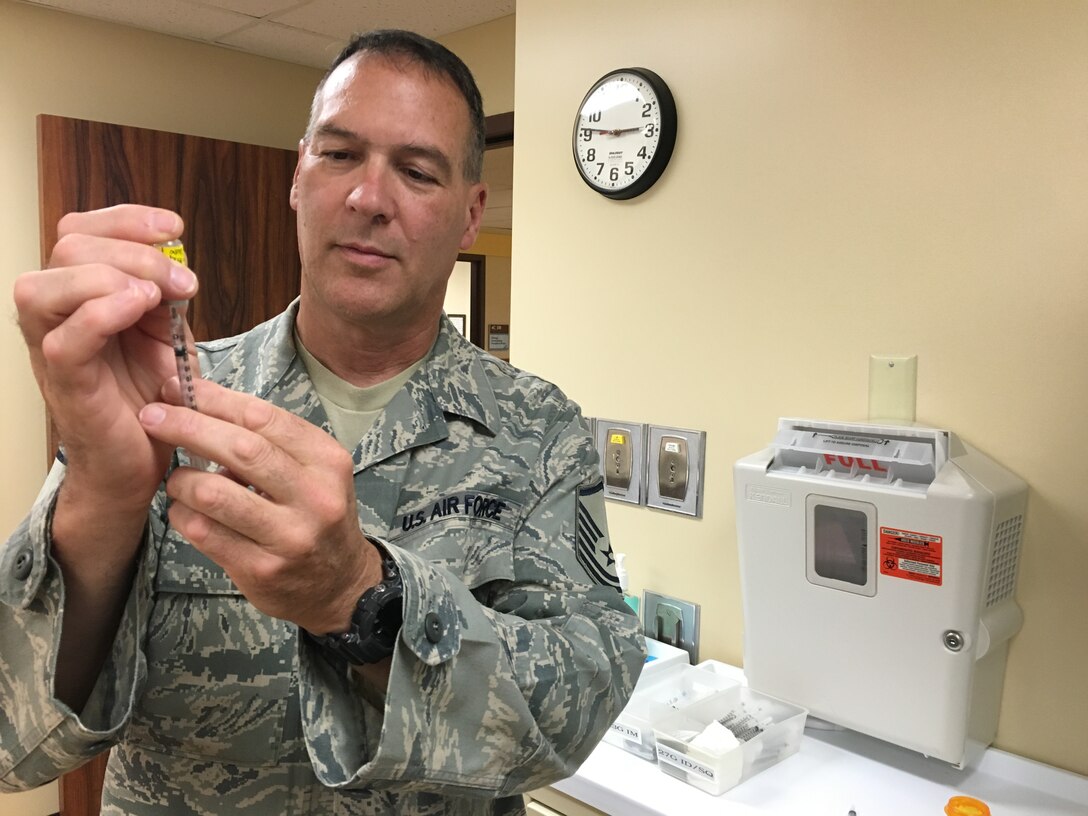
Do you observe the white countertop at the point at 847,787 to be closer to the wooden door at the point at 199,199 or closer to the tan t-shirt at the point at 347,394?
the tan t-shirt at the point at 347,394

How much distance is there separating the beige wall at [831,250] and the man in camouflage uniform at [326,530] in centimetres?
69

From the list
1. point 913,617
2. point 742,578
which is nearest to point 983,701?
point 913,617

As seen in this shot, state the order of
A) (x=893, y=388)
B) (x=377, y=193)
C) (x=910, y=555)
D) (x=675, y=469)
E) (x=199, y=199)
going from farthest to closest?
(x=199, y=199)
(x=675, y=469)
(x=893, y=388)
(x=910, y=555)
(x=377, y=193)

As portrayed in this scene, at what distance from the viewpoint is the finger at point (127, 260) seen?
0.60m

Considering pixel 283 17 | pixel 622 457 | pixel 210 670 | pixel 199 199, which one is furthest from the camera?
pixel 199 199

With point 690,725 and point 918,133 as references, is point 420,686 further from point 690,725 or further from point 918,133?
point 918,133

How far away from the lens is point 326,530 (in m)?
0.58

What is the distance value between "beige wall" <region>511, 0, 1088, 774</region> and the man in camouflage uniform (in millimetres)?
692

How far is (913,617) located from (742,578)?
313 mm

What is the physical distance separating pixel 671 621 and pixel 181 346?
4.54 ft

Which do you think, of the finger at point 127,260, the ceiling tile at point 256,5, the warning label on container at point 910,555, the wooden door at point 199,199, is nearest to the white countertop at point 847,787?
the warning label on container at point 910,555

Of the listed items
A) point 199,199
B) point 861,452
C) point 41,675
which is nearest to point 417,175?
point 41,675

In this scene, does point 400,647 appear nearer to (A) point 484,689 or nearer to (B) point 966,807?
(A) point 484,689

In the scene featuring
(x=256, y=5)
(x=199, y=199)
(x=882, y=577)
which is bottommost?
(x=882, y=577)
